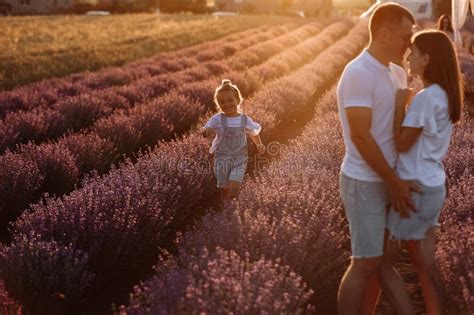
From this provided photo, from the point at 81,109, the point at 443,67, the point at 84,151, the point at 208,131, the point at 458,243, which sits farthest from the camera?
the point at 81,109

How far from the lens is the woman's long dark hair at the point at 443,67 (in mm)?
3115

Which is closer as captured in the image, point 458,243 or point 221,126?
point 458,243

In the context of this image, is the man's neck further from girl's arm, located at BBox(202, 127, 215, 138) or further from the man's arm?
girl's arm, located at BBox(202, 127, 215, 138)

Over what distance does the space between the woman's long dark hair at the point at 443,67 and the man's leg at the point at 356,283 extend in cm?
75

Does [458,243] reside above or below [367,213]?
below

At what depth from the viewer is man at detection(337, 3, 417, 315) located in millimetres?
3018

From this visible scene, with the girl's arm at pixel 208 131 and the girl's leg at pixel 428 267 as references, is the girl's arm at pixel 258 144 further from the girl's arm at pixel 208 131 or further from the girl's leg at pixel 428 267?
the girl's leg at pixel 428 267

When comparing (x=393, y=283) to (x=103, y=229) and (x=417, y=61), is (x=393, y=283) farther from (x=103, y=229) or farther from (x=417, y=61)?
(x=103, y=229)

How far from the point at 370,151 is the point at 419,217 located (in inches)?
16.0

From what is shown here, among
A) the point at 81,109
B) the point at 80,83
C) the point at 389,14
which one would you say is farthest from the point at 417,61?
the point at 80,83

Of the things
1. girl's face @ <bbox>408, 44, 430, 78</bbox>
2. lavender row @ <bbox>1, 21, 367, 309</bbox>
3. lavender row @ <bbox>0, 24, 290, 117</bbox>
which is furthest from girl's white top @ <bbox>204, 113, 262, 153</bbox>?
lavender row @ <bbox>0, 24, 290, 117</bbox>

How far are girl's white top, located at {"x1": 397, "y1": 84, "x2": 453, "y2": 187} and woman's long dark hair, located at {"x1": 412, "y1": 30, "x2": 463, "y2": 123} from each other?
0.09ft

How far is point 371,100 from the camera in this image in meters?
3.03

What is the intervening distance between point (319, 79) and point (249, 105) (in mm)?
5231
